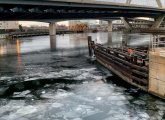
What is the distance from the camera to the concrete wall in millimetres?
17312

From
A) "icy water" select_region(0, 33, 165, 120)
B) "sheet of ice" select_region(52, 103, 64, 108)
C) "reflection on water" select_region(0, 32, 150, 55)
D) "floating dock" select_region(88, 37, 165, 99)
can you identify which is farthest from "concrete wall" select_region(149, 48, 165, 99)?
"reflection on water" select_region(0, 32, 150, 55)

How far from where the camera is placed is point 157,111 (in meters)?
15.7

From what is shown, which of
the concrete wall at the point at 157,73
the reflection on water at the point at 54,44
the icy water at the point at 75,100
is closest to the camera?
the icy water at the point at 75,100

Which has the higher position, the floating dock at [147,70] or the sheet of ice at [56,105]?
the floating dock at [147,70]

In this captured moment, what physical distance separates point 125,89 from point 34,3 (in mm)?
34598

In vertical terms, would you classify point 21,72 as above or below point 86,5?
below

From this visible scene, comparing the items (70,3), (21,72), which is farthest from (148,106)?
(70,3)

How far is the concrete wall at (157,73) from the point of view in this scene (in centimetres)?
1731

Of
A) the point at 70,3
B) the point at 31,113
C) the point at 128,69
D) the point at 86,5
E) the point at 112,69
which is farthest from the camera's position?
the point at 86,5

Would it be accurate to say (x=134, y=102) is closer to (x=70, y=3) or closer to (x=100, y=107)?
(x=100, y=107)

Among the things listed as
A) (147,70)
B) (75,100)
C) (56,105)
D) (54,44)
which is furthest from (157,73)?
(54,44)

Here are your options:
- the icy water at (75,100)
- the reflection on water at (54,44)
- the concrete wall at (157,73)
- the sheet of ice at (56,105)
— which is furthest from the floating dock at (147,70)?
the reflection on water at (54,44)

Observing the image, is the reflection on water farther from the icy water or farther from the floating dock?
the floating dock

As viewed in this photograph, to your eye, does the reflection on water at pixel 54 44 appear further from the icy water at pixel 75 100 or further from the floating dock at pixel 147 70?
the floating dock at pixel 147 70
